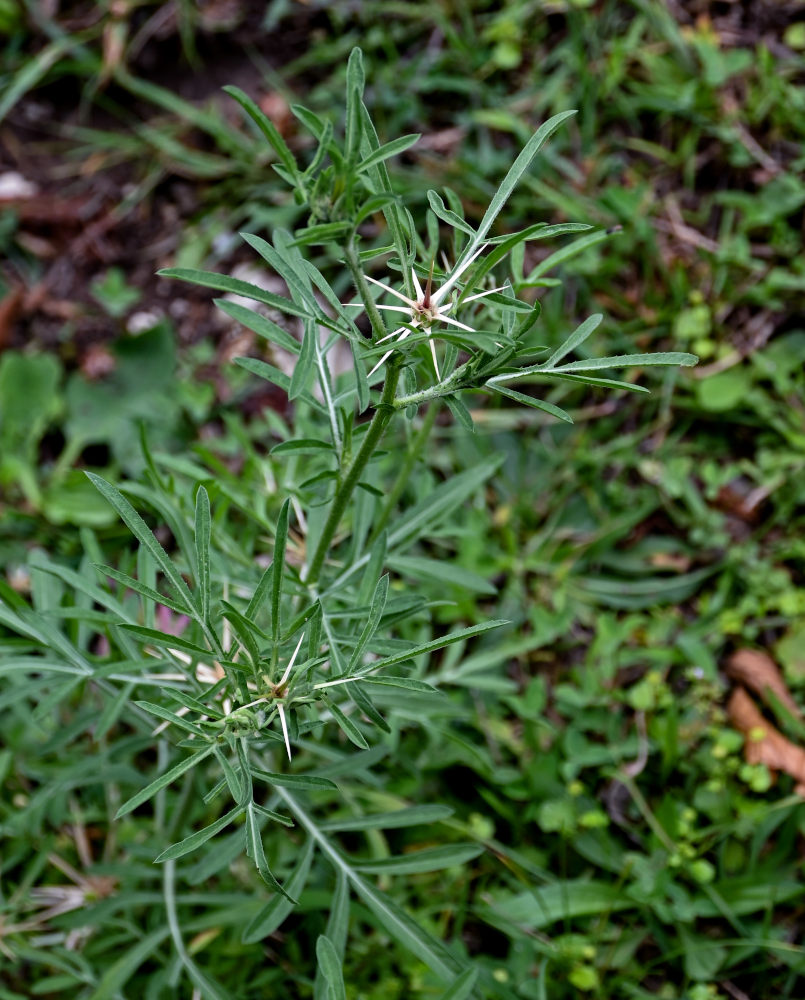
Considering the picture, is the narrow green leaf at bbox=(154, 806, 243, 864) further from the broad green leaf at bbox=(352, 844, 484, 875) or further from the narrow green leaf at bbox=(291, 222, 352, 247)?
the narrow green leaf at bbox=(291, 222, 352, 247)

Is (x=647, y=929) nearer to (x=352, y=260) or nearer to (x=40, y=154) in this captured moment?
(x=352, y=260)

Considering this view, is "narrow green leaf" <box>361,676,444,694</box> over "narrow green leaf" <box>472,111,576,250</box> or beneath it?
beneath

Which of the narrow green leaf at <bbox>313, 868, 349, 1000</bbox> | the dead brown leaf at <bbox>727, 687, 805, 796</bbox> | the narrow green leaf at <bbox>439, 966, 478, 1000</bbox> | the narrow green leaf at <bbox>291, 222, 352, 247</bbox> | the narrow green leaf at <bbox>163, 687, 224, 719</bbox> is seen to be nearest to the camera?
the narrow green leaf at <bbox>291, 222, 352, 247</bbox>

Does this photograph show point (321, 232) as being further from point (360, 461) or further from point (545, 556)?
point (545, 556)

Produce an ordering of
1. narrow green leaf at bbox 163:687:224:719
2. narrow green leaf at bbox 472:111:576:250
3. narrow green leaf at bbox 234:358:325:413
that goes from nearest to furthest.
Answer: narrow green leaf at bbox 472:111:576:250 < narrow green leaf at bbox 163:687:224:719 < narrow green leaf at bbox 234:358:325:413

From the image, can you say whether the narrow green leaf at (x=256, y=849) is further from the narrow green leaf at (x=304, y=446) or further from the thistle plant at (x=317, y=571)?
the narrow green leaf at (x=304, y=446)

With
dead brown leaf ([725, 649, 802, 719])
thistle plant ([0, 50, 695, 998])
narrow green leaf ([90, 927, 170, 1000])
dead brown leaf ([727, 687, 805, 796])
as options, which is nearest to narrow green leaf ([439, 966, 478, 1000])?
thistle plant ([0, 50, 695, 998])

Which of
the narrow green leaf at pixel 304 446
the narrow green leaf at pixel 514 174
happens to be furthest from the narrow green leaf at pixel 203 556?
the narrow green leaf at pixel 514 174
